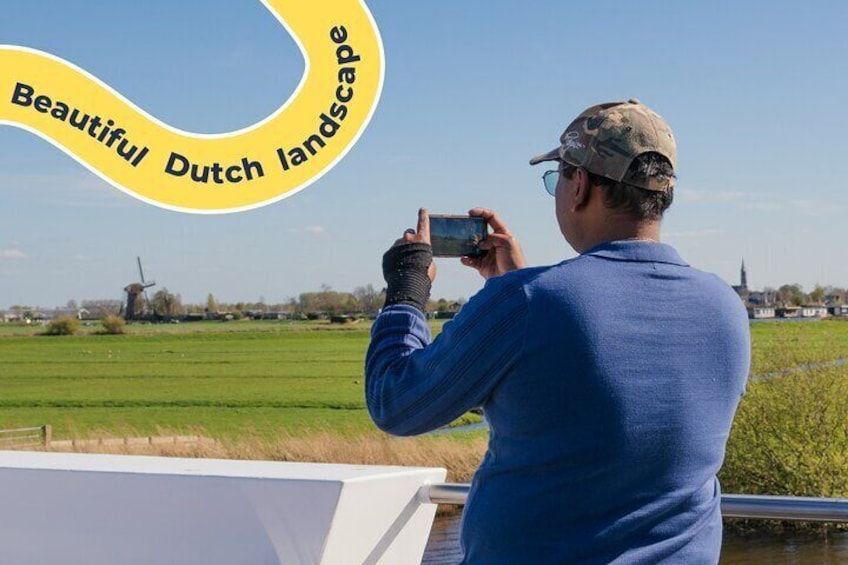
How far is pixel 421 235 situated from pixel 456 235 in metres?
0.11

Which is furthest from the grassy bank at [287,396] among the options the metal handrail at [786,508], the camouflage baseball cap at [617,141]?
the camouflage baseball cap at [617,141]

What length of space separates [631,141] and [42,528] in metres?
1.84

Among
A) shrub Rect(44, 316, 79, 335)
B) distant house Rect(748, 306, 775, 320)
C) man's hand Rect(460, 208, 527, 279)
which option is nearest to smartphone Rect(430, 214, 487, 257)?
man's hand Rect(460, 208, 527, 279)

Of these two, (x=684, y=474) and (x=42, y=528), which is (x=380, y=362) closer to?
(x=684, y=474)

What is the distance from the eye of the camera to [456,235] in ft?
5.31

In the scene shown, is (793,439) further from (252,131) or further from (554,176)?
(554,176)

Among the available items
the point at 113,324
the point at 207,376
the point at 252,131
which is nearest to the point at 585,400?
the point at 252,131

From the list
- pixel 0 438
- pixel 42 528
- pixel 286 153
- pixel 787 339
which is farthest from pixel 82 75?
pixel 0 438

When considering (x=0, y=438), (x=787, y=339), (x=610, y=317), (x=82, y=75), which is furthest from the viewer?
(x=0, y=438)

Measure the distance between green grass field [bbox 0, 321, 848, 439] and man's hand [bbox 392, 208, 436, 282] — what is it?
21.4 meters

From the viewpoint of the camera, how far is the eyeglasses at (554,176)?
1.33m

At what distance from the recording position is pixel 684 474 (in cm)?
130

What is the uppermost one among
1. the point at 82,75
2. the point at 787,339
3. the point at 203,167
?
the point at 82,75

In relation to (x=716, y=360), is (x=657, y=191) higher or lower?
higher
